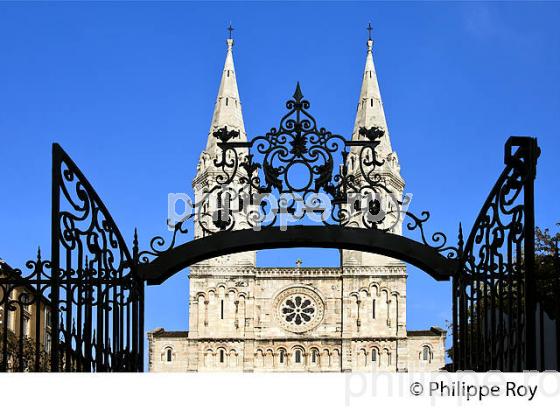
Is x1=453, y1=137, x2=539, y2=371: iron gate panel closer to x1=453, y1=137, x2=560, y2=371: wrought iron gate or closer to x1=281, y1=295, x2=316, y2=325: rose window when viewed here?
x1=453, y1=137, x2=560, y2=371: wrought iron gate

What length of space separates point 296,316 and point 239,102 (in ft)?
40.9

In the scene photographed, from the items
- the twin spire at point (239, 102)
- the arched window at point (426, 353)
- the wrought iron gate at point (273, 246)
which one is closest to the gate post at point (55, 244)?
the wrought iron gate at point (273, 246)

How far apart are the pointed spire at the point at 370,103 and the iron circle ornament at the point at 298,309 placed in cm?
926

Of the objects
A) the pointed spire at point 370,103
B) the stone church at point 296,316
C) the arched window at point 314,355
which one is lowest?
the arched window at point 314,355

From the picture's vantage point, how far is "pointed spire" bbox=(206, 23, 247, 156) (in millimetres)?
54750

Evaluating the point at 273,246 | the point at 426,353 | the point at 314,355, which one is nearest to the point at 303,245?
the point at 273,246

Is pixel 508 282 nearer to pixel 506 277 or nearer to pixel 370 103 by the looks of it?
pixel 506 277

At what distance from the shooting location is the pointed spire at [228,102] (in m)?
54.8

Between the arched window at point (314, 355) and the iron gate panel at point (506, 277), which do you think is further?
the arched window at point (314, 355)

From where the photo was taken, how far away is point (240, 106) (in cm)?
5588
